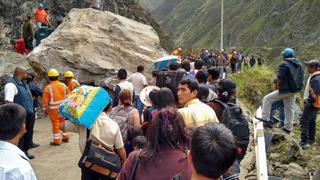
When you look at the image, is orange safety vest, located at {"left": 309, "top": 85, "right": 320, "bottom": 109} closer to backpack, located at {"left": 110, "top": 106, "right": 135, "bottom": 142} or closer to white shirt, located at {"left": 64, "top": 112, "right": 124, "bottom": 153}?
backpack, located at {"left": 110, "top": 106, "right": 135, "bottom": 142}

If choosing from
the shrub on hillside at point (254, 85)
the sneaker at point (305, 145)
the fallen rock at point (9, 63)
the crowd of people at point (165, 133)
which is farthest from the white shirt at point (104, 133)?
the shrub on hillside at point (254, 85)

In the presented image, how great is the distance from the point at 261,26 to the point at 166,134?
8805cm

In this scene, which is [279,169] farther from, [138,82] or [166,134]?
[166,134]

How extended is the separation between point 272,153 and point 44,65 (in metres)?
6.75

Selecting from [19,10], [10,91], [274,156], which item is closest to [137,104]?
[10,91]

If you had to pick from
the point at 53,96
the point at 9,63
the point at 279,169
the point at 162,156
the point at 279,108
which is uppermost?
the point at 162,156

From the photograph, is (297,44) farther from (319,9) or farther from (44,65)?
(44,65)

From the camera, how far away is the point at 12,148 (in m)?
3.26

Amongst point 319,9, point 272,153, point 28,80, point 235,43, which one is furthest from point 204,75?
point 235,43

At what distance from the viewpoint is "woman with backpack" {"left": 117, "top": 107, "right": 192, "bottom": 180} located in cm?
316

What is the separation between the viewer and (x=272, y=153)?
8.45 m

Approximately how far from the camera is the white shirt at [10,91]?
6.94m

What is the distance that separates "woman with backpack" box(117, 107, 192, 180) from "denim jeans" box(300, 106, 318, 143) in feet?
18.0

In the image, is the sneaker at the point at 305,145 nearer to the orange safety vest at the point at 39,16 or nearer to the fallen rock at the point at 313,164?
the fallen rock at the point at 313,164
